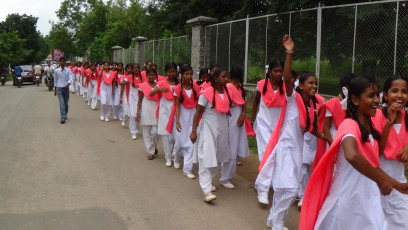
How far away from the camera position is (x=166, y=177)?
6.44m

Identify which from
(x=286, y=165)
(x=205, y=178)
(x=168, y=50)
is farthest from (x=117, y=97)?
(x=286, y=165)

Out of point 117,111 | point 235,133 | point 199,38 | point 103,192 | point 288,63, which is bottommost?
point 103,192

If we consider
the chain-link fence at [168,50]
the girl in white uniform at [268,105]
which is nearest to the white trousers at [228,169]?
the girl in white uniform at [268,105]

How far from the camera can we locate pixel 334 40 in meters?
8.93

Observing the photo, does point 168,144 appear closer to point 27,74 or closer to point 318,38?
point 318,38

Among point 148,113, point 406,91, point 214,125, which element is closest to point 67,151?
point 148,113

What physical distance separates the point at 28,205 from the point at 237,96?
116 inches

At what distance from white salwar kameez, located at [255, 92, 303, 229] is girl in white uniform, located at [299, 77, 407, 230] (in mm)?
1070

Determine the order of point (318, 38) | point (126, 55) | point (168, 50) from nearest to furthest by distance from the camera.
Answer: point (318, 38)
point (168, 50)
point (126, 55)

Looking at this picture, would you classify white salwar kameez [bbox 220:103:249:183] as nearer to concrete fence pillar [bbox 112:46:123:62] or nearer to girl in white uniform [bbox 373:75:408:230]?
girl in white uniform [bbox 373:75:408:230]

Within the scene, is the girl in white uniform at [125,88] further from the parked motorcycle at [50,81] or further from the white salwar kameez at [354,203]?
the parked motorcycle at [50,81]

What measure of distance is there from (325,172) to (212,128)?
8.49 feet

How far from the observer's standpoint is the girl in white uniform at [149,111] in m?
7.64

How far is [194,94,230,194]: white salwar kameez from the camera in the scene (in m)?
5.31
